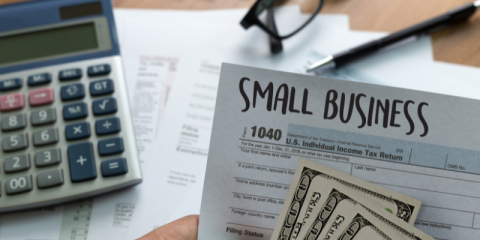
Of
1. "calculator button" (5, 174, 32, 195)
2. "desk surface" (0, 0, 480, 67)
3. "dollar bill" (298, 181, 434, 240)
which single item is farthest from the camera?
"desk surface" (0, 0, 480, 67)

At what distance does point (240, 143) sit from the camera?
1.17ft

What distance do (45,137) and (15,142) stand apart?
40 millimetres

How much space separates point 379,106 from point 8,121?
1.56 feet

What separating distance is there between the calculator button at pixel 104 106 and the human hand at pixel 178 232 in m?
0.18

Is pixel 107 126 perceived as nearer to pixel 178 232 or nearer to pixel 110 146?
pixel 110 146

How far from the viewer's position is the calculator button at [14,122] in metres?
0.46

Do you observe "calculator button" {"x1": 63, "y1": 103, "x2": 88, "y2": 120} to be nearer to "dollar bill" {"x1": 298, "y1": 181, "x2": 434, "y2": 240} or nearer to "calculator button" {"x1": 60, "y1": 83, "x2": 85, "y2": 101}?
"calculator button" {"x1": 60, "y1": 83, "x2": 85, "y2": 101}

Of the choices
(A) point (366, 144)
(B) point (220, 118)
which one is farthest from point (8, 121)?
(A) point (366, 144)

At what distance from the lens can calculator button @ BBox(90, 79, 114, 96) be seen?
1.59 ft

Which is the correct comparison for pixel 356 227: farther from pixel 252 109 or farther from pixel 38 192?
pixel 38 192

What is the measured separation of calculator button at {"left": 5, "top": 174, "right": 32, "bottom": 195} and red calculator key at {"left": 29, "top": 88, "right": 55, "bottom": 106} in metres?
0.10

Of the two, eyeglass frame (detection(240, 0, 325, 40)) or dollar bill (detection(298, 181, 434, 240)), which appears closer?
dollar bill (detection(298, 181, 434, 240))

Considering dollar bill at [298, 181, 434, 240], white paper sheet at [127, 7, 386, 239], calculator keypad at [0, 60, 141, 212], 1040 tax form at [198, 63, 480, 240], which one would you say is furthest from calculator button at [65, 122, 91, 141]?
dollar bill at [298, 181, 434, 240]

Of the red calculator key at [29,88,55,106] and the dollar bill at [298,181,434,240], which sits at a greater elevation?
the red calculator key at [29,88,55,106]
